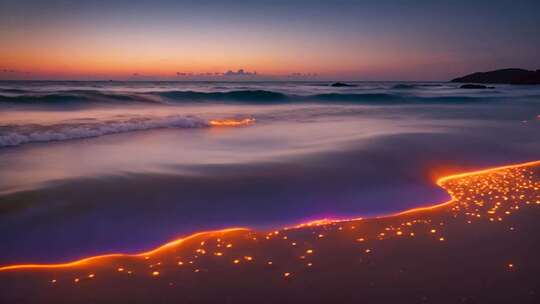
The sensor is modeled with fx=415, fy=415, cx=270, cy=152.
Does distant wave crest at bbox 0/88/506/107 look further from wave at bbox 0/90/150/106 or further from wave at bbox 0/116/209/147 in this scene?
wave at bbox 0/116/209/147

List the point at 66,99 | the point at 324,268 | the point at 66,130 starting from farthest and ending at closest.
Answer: the point at 66,99
the point at 66,130
the point at 324,268

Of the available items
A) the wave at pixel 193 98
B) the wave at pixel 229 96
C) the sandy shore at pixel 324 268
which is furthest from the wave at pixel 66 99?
the sandy shore at pixel 324 268

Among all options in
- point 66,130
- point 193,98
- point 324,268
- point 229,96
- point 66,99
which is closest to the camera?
point 324,268

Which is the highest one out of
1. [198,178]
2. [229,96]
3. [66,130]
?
[229,96]

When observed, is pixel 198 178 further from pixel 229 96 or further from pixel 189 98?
pixel 229 96

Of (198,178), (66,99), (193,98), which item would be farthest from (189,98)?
(198,178)

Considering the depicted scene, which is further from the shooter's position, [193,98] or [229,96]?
[229,96]

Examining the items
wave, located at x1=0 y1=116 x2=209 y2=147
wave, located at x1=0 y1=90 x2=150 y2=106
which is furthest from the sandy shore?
wave, located at x1=0 y1=90 x2=150 y2=106

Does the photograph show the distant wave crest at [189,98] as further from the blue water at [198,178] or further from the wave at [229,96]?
the blue water at [198,178]

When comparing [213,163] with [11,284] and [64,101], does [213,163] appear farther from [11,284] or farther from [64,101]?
[64,101]
